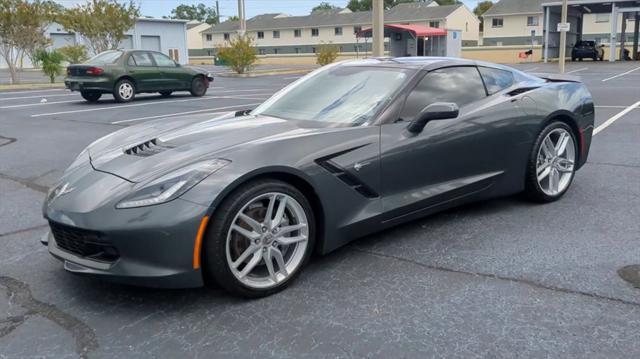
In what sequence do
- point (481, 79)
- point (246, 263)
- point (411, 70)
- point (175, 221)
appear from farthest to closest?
point (481, 79)
point (411, 70)
point (246, 263)
point (175, 221)

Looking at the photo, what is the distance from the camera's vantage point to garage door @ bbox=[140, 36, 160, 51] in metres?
46.7

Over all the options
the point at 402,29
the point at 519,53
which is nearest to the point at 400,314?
the point at 402,29

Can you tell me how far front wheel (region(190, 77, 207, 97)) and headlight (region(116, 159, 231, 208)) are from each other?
1495 centimetres

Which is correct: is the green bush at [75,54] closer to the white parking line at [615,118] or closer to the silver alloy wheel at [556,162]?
the white parking line at [615,118]

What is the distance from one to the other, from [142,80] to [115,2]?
1191cm

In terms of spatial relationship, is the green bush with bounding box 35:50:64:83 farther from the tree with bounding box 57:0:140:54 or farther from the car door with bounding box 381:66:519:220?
the car door with bounding box 381:66:519:220

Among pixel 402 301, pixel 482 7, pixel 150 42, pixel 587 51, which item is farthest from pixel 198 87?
pixel 482 7

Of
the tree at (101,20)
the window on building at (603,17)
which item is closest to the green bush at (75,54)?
the tree at (101,20)

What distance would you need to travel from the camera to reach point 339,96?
14.0 feet

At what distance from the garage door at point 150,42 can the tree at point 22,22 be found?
2340cm

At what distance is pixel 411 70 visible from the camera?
14.1 ft

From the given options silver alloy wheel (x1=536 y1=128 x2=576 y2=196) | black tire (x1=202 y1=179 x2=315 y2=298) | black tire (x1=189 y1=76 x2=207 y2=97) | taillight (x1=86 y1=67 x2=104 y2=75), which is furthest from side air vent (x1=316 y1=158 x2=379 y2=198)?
black tire (x1=189 y1=76 x2=207 y2=97)

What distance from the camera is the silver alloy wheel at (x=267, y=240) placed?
10.5ft

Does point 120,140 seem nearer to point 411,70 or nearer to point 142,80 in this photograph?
point 411,70
